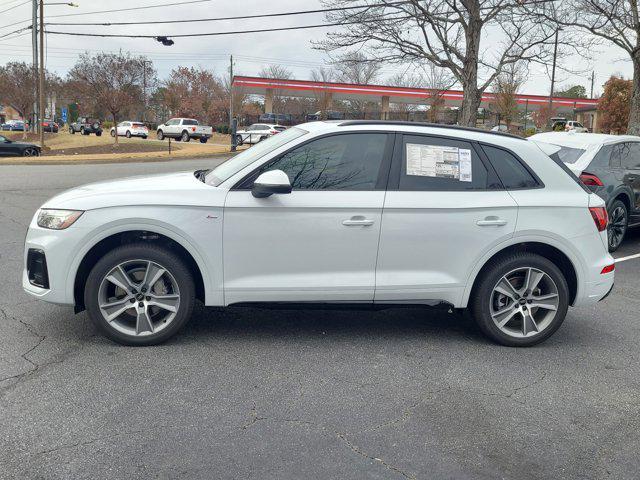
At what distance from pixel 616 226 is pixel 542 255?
481 centimetres

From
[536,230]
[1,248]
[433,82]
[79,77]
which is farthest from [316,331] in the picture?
[433,82]

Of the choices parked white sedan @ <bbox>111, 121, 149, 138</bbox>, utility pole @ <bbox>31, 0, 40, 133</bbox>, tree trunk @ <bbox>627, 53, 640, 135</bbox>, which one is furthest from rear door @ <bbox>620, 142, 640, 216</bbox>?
parked white sedan @ <bbox>111, 121, 149, 138</bbox>

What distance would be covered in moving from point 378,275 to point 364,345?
0.61 metres

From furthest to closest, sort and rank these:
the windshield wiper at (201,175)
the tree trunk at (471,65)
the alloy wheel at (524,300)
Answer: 1. the tree trunk at (471,65)
2. the windshield wiper at (201,175)
3. the alloy wheel at (524,300)

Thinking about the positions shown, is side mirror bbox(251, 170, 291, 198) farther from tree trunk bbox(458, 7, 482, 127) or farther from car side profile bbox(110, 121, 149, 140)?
car side profile bbox(110, 121, 149, 140)

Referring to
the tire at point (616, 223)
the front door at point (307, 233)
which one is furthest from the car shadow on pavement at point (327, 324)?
the tire at point (616, 223)

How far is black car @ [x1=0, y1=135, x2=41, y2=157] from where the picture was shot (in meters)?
30.5

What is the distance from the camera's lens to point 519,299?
4914mm

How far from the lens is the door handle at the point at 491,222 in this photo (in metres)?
4.75

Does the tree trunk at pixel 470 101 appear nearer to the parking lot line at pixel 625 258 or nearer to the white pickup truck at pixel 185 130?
the parking lot line at pixel 625 258

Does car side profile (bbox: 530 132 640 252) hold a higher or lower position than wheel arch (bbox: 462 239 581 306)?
higher

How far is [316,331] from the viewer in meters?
5.19

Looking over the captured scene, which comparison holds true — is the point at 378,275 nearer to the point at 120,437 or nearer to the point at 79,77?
the point at 120,437

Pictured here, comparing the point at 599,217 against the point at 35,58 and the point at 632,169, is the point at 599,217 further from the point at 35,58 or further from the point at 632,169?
the point at 35,58
